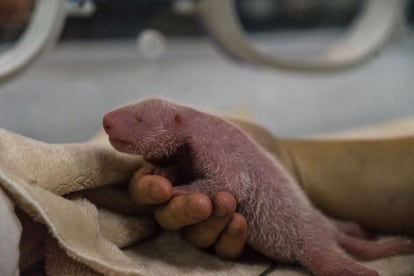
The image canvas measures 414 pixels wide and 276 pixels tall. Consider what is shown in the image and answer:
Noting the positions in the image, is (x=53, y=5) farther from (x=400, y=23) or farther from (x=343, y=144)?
(x=400, y=23)

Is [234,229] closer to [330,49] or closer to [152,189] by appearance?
[152,189]

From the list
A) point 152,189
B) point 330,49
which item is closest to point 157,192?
point 152,189

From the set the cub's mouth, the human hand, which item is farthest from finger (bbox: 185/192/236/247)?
the cub's mouth

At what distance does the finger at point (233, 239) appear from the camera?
662 millimetres

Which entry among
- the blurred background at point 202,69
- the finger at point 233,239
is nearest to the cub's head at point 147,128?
the finger at point 233,239

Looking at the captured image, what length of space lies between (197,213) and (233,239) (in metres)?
0.08

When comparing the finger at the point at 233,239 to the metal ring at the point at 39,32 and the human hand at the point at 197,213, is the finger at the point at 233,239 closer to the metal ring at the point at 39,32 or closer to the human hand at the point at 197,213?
the human hand at the point at 197,213

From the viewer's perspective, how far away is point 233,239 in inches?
26.7

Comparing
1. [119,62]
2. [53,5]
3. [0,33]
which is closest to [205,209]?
[53,5]

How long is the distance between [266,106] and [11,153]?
1.28 m

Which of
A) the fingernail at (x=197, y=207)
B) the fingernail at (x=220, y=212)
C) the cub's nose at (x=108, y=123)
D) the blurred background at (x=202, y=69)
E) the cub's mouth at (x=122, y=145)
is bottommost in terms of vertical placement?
the blurred background at (x=202, y=69)

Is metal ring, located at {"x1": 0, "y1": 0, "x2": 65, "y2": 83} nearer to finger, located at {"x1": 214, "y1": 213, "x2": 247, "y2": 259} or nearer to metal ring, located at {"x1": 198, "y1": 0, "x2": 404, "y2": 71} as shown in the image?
metal ring, located at {"x1": 198, "y1": 0, "x2": 404, "y2": 71}

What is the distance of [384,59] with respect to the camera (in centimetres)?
229

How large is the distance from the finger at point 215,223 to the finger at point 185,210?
0.01 m
